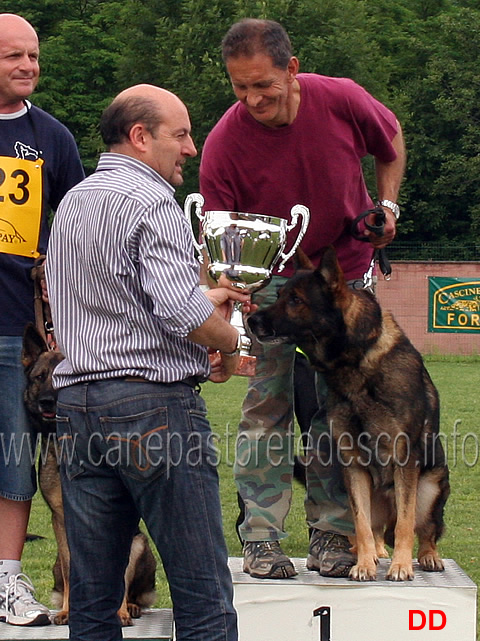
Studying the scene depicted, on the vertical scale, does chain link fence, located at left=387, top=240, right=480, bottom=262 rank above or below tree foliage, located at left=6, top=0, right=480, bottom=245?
below

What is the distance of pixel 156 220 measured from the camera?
258 cm

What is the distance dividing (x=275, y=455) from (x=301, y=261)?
0.83 metres

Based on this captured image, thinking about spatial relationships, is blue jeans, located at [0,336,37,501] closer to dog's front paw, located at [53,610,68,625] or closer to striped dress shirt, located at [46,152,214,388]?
dog's front paw, located at [53,610,68,625]

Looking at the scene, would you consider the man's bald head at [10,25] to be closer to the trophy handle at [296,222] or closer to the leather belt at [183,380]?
the trophy handle at [296,222]

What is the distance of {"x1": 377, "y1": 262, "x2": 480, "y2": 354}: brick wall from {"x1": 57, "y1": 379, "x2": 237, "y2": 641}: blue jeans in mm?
17955

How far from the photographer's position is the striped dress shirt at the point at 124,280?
8.43 ft

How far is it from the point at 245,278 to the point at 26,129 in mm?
1062

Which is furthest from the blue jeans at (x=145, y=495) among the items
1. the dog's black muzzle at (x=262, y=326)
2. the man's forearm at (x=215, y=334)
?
the dog's black muzzle at (x=262, y=326)

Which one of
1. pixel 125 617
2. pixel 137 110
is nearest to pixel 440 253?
pixel 125 617

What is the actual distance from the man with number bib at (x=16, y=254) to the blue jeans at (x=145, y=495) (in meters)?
1.06

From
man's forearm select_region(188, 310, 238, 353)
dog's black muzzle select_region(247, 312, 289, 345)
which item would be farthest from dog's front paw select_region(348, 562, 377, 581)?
man's forearm select_region(188, 310, 238, 353)

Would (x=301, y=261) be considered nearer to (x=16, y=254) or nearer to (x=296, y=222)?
(x=296, y=222)

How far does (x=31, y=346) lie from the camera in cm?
375

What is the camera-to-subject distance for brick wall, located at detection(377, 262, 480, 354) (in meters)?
20.3
